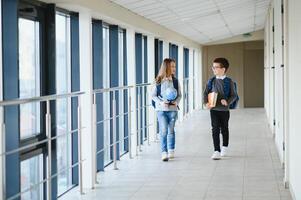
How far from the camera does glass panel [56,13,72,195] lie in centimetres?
479

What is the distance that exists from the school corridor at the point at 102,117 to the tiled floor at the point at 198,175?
0.01 metres

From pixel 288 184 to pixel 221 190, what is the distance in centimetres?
56

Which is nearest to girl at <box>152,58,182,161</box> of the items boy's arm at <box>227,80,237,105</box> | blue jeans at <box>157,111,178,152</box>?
blue jeans at <box>157,111,178,152</box>

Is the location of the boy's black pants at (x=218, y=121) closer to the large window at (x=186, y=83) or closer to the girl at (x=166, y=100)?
the girl at (x=166, y=100)

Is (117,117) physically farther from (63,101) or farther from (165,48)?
(165,48)

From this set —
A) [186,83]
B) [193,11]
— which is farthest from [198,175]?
[186,83]

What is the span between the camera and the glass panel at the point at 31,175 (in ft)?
13.3

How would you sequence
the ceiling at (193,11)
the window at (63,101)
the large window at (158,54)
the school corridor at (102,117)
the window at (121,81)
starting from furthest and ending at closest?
1. the large window at (158,54)
2. the window at (121,81)
3. the ceiling at (193,11)
4. the window at (63,101)
5. the school corridor at (102,117)

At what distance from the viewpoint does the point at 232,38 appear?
15180mm

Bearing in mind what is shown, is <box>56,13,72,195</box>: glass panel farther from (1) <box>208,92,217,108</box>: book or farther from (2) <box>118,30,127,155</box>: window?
(2) <box>118,30,127,155</box>: window

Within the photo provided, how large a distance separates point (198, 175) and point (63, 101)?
4.81ft

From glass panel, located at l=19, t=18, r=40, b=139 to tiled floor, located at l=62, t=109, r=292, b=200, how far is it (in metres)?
0.72

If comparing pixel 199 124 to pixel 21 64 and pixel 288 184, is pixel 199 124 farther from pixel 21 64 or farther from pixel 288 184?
pixel 21 64

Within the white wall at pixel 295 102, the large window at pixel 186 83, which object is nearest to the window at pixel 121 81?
the white wall at pixel 295 102
